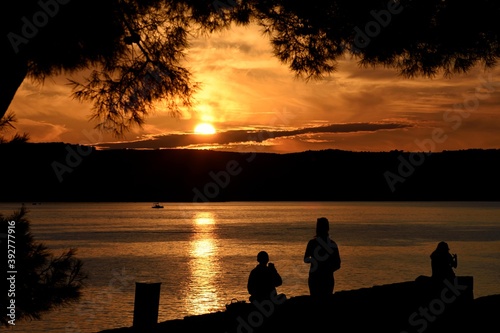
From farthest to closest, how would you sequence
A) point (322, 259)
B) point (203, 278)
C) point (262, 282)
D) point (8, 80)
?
1. point (203, 278)
2. point (322, 259)
3. point (262, 282)
4. point (8, 80)

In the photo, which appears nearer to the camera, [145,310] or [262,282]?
[145,310]

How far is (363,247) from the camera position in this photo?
85.1 meters

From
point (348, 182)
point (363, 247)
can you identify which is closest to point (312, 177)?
point (348, 182)

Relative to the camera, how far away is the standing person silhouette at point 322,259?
1037cm

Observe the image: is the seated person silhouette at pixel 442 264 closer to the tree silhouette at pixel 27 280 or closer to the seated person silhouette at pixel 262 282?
the seated person silhouette at pixel 262 282

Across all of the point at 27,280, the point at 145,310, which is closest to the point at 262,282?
A: the point at 145,310

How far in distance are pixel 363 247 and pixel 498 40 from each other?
77449mm

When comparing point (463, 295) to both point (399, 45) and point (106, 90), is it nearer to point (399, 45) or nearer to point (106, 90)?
point (399, 45)

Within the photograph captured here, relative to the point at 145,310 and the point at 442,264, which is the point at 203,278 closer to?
the point at 442,264

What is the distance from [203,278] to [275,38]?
4810cm

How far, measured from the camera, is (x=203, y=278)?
185 ft

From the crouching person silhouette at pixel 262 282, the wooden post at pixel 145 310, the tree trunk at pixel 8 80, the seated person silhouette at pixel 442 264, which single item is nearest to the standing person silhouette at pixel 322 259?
the crouching person silhouette at pixel 262 282

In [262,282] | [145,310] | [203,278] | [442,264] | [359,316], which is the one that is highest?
[442,264]

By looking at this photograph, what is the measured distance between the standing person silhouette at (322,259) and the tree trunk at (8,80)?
4.81 meters
